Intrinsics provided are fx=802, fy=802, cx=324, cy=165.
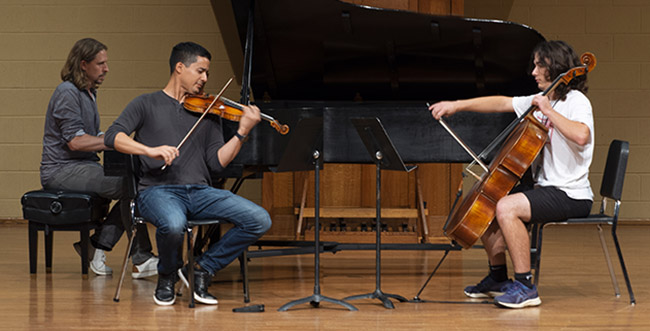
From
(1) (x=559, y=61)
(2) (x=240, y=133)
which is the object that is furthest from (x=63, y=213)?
(1) (x=559, y=61)

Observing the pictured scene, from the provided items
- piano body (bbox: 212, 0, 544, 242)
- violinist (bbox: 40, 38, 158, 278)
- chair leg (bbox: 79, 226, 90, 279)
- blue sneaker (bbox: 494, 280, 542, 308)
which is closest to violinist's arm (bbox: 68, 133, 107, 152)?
violinist (bbox: 40, 38, 158, 278)

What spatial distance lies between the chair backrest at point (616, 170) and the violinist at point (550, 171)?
153 mm

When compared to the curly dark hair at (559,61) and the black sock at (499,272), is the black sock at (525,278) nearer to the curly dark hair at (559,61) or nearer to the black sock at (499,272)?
the black sock at (499,272)

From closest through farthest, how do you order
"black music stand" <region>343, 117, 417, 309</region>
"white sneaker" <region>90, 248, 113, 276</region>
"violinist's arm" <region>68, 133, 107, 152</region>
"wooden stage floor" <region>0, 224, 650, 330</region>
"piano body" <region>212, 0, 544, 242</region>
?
1. "wooden stage floor" <region>0, 224, 650, 330</region>
2. "black music stand" <region>343, 117, 417, 309</region>
3. "piano body" <region>212, 0, 544, 242</region>
4. "violinist's arm" <region>68, 133, 107, 152</region>
5. "white sneaker" <region>90, 248, 113, 276</region>

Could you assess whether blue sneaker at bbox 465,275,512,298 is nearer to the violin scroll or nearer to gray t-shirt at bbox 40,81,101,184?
the violin scroll

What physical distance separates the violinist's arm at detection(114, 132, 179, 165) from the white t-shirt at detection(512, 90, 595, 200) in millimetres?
1549

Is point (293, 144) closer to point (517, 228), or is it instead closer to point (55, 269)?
point (517, 228)

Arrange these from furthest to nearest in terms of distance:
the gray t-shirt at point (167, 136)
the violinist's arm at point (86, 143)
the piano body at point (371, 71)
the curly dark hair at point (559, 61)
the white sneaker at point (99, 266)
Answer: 1. the white sneaker at point (99, 266)
2. the violinist's arm at point (86, 143)
3. the piano body at point (371, 71)
4. the gray t-shirt at point (167, 136)
5. the curly dark hair at point (559, 61)

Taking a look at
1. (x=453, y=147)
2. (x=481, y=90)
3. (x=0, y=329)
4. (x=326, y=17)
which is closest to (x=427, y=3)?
(x=481, y=90)

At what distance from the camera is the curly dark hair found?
333cm

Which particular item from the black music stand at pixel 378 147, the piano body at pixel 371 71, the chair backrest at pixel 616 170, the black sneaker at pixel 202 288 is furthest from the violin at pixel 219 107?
the chair backrest at pixel 616 170

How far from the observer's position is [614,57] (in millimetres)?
6859

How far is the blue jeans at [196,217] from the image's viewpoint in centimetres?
324

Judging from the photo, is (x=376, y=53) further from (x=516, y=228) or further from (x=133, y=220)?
(x=133, y=220)
